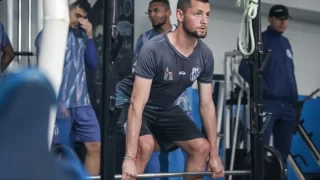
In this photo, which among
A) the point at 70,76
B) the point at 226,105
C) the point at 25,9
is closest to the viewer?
the point at 70,76

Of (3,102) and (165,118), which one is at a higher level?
(3,102)

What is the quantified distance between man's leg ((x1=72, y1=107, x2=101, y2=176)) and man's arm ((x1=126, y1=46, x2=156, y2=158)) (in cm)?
56

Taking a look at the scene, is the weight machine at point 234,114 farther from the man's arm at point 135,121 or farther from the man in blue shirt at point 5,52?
the man in blue shirt at point 5,52

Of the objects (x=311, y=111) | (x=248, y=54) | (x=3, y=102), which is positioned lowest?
(x=311, y=111)

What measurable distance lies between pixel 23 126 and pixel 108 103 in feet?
6.63

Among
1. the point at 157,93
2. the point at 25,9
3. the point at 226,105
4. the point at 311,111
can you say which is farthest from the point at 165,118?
the point at 311,111

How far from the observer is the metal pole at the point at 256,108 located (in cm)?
313

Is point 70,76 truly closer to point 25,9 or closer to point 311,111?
point 25,9

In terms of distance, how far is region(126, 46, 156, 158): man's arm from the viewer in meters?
2.90

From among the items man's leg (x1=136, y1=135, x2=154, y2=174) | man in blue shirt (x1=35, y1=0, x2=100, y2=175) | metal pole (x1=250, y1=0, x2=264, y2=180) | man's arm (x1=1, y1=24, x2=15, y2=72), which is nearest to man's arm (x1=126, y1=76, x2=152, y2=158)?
man's leg (x1=136, y1=135, x2=154, y2=174)

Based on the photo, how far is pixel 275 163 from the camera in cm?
344

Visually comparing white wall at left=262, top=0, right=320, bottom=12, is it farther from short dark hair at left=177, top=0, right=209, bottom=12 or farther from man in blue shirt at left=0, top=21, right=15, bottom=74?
man in blue shirt at left=0, top=21, right=15, bottom=74

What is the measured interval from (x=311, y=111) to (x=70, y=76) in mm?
3760

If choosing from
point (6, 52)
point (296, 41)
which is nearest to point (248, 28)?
point (6, 52)
